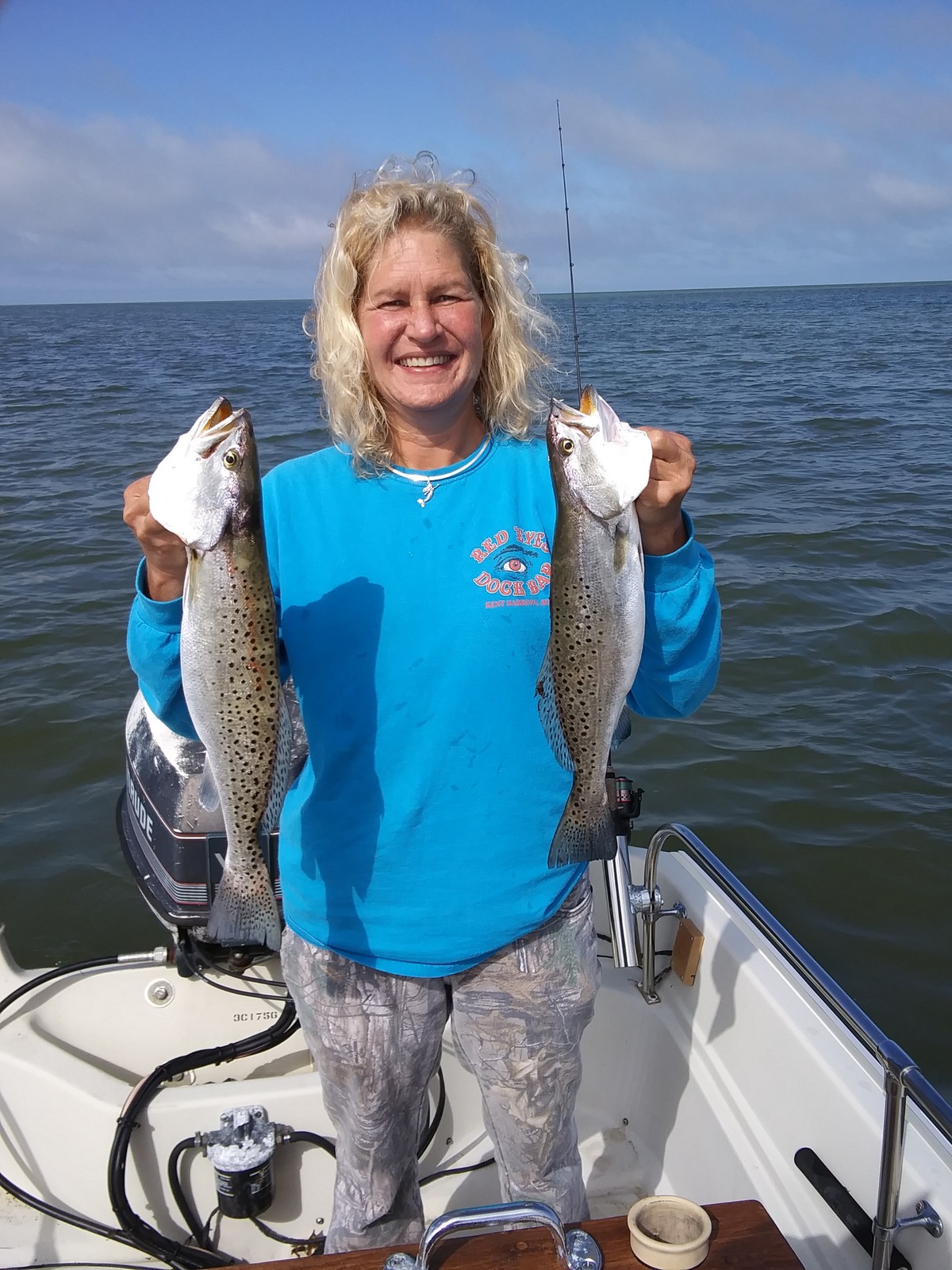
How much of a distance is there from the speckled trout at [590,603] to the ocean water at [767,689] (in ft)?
3.16

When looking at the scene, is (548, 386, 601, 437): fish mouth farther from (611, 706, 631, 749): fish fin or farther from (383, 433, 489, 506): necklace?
(611, 706, 631, 749): fish fin

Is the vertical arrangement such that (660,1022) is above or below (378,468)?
below

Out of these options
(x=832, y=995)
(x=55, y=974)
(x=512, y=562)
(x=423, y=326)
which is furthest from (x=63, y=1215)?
(x=423, y=326)

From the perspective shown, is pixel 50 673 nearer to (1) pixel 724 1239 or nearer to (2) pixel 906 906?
(2) pixel 906 906

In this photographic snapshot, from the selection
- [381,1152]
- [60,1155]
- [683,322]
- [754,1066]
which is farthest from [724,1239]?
[683,322]

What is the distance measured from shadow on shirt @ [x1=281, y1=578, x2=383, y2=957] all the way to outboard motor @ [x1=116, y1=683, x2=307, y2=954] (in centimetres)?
108

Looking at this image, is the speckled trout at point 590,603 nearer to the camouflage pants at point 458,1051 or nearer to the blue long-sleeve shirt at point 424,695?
the blue long-sleeve shirt at point 424,695

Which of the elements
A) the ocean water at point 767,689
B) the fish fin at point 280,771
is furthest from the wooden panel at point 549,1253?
the ocean water at point 767,689

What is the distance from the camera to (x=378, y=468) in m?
2.75

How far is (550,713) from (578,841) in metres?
0.35

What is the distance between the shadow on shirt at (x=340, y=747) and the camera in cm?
258

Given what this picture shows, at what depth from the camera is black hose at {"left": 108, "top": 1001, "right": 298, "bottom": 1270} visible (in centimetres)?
349

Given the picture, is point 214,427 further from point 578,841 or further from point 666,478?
point 578,841

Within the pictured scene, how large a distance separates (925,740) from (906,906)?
207cm
